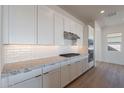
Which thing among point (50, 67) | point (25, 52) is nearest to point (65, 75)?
point (50, 67)

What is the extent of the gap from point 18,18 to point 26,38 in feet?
1.32

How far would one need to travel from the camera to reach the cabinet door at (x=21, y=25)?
1.97 metres

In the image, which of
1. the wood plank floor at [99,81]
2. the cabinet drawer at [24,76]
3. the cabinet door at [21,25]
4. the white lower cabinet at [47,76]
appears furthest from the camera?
the wood plank floor at [99,81]

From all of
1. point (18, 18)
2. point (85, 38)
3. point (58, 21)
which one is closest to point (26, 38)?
point (18, 18)

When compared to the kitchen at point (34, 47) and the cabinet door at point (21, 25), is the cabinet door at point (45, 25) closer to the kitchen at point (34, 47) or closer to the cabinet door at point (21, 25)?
the kitchen at point (34, 47)

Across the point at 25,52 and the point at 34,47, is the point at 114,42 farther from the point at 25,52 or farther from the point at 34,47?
the point at 25,52

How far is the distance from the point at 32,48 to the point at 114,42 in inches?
257

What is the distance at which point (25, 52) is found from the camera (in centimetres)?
279

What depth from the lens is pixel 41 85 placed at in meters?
2.33

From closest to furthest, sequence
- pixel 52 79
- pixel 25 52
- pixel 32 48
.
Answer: pixel 52 79 < pixel 25 52 < pixel 32 48

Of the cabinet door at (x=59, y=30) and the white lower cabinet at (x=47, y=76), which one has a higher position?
the cabinet door at (x=59, y=30)

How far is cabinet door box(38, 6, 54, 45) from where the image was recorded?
2.69 m

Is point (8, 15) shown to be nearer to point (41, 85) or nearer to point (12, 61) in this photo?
point (12, 61)

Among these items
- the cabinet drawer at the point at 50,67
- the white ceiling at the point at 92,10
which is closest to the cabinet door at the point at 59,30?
the white ceiling at the point at 92,10
